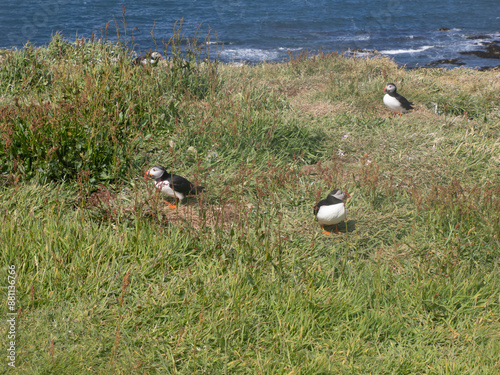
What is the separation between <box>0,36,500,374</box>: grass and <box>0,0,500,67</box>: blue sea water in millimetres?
16366

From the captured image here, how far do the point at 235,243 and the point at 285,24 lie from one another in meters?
33.8

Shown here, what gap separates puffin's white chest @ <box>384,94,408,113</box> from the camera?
27.2 ft

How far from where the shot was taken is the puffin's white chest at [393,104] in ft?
27.2

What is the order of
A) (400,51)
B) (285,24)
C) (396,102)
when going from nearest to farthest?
(396,102) → (400,51) → (285,24)

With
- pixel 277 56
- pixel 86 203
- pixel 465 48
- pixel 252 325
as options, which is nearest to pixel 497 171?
pixel 252 325

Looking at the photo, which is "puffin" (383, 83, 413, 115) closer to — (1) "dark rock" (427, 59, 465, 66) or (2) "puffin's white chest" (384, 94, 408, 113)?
(2) "puffin's white chest" (384, 94, 408, 113)

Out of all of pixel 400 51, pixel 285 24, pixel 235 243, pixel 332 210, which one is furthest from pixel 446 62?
pixel 235 243

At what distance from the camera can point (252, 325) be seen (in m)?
3.38

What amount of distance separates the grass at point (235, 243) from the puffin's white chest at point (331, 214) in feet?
0.63

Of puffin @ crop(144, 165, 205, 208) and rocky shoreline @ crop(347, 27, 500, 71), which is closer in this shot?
puffin @ crop(144, 165, 205, 208)

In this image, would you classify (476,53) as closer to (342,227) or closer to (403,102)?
(403,102)

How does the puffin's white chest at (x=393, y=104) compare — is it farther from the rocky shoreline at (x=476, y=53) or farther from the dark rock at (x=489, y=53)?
the dark rock at (x=489, y=53)

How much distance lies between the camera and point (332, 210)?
457 cm

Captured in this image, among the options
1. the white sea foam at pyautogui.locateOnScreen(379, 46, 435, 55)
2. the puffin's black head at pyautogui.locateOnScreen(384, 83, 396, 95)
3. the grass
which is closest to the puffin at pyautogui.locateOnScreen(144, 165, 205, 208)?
the grass
